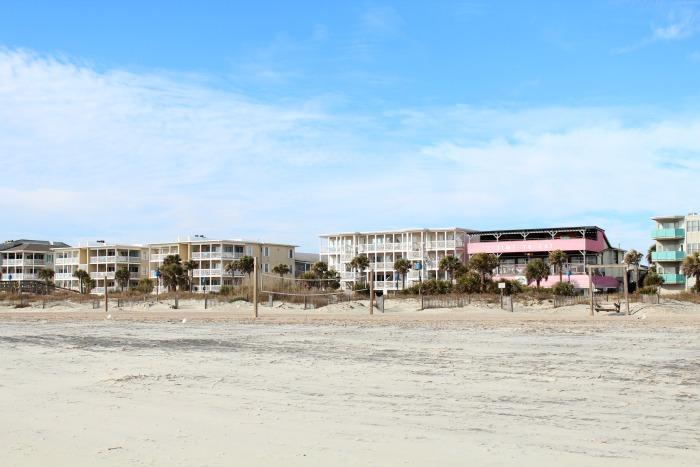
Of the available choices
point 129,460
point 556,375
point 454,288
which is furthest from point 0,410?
point 454,288

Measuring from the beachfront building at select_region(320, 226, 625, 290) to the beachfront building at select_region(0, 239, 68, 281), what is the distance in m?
47.4

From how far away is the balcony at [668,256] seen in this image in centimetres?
7181

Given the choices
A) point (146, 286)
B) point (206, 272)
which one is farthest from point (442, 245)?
point (146, 286)

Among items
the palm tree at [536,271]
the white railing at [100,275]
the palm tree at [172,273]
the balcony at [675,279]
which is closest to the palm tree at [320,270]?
the palm tree at [172,273]

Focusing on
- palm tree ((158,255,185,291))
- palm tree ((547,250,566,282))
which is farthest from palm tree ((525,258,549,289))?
palm tree ((158,255,185,291))

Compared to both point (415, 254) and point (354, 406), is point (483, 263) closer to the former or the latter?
point (415, 254)

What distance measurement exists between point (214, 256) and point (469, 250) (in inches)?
1275

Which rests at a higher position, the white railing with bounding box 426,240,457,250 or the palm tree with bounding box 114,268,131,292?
the white railing with bounding box 426,240,457,250

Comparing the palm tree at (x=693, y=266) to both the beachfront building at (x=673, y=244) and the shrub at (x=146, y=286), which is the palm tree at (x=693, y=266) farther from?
the shrub at (x=146, y=286)

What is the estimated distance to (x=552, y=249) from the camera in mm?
72188

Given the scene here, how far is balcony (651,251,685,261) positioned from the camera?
71812mm

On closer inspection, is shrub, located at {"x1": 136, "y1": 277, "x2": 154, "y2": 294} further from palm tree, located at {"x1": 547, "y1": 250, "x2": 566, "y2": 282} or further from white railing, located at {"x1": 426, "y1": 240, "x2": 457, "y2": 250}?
palm tree, located at {"x1": 547, "y1": 250, "x2": 566, "y2": 282}

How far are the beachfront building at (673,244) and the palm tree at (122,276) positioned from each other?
62.3 meters

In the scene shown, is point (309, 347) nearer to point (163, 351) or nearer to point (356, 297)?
point (163, 351)
